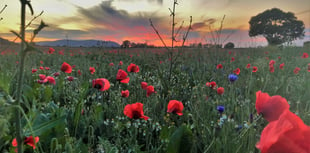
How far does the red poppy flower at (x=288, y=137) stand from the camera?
392mm

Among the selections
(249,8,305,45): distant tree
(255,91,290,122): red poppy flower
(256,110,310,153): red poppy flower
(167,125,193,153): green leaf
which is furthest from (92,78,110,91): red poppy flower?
(249,8,305,45): distant tree

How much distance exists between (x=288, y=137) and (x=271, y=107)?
384mm

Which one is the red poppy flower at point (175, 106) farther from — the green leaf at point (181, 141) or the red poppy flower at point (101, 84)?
the red poppy flower at point (101, 84)

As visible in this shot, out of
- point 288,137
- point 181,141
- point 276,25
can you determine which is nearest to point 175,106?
point 181,141

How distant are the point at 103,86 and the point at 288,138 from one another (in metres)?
1.59

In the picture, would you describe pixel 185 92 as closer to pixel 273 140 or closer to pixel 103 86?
pixel 103 86

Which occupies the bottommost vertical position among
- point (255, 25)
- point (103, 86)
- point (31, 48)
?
point (103, 86)

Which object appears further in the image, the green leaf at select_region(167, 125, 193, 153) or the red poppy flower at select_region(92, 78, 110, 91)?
the red poppy flower at select_region(92, 78, 110, 91)

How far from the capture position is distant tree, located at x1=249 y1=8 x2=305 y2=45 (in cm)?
3409

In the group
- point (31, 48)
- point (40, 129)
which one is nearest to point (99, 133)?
point (40, 129)

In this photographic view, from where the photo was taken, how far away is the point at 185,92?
2742mm

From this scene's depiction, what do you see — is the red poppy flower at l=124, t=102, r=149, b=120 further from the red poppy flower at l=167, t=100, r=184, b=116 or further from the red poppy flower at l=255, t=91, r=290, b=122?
the red poppy flower at l=255, t=91, r=290, b=122

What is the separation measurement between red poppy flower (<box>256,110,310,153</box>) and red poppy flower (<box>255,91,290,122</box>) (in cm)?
34

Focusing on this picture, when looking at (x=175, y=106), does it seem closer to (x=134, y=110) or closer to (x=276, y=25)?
(x=134, y=110)
